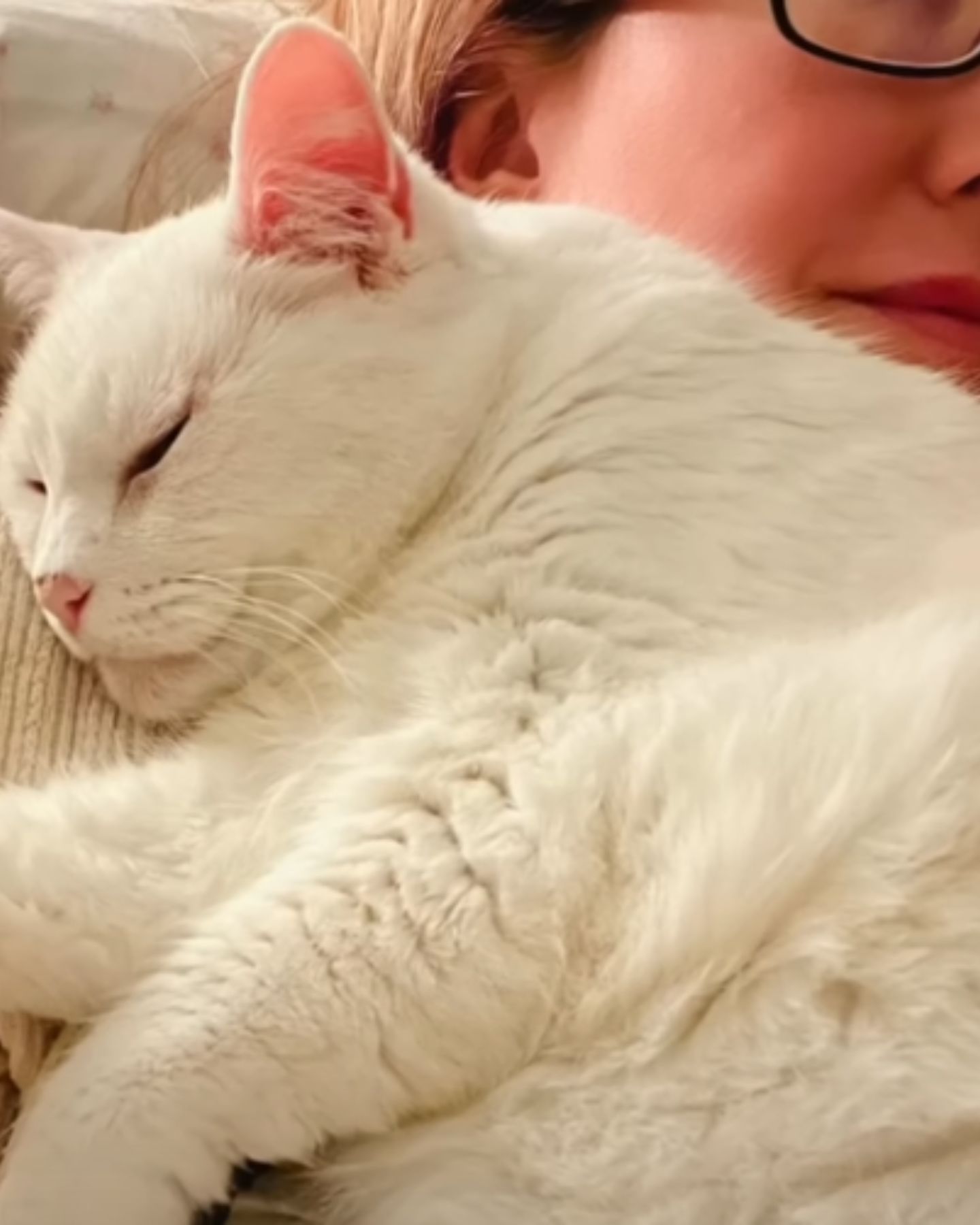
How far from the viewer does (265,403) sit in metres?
→ 0.83

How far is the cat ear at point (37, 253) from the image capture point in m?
0.98

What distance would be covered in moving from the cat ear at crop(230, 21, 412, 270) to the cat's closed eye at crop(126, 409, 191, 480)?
0.11 m

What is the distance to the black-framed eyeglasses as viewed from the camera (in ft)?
3.48

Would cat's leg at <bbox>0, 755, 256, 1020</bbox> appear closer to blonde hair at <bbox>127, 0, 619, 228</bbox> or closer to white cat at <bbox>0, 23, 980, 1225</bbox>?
white cat at <bbox>0, 23, 980, 1225</bbox>

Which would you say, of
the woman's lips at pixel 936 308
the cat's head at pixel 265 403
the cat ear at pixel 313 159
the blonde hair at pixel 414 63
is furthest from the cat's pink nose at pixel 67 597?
the woman's lips at pixel 936 308

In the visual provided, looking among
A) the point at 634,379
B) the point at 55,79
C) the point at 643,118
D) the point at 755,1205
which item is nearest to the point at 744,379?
the point at 634,379

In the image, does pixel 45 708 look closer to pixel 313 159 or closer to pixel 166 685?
pixel 166 685

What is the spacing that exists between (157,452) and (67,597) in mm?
93

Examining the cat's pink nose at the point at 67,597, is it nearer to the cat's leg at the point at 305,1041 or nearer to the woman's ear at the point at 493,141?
the cat's leg at the point at 305,1041

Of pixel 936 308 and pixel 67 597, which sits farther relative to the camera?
pixel 936 308

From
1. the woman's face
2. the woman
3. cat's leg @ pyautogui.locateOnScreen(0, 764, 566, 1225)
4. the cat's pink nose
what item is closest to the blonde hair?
the woman

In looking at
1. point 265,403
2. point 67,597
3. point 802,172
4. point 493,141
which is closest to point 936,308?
point 802,172

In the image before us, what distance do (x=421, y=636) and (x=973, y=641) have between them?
276 mm

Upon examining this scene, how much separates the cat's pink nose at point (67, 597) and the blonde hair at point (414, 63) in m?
0.45
